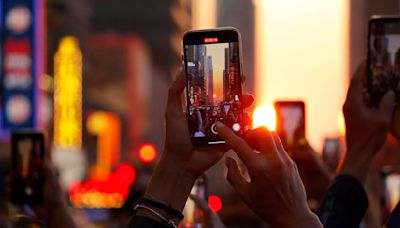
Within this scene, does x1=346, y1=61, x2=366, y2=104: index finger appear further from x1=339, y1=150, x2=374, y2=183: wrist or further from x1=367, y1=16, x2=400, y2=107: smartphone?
x1=339, y1=150, x2=374, y2=183: wrist

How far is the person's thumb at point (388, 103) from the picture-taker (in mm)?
3693

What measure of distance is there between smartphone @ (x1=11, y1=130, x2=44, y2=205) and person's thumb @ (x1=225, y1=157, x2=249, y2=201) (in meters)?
1.90

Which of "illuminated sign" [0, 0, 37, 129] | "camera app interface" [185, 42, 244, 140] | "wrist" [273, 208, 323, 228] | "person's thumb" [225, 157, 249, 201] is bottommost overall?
"illuminated sign" [0, 0, 37, 129]

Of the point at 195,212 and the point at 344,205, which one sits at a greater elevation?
the point at 344,205

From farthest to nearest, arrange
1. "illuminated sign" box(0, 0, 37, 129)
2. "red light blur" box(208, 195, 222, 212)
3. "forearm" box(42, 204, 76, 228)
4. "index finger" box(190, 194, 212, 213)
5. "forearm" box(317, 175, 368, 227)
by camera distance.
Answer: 1. "illuminated sign" box(0, 0, 37, 129)
2. "red light blur" box(208, 195, 222, 212)
3. "forearm" box(42, 204, 76, 228)
4. "index finger" box(190, 194, 212, 213)
5. "forearm" box(317, 175, 368, 227)

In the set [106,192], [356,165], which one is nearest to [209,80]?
[356,165]

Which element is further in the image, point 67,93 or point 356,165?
point 67,93

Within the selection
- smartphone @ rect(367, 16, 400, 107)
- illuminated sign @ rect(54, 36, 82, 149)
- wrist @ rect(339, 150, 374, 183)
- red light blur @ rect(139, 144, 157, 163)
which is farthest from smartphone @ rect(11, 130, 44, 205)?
illuminated sign @ rect(54, 36, 82, 149)

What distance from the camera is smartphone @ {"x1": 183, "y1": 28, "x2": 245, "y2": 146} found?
2.96 m

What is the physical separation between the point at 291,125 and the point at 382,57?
2.49 ft

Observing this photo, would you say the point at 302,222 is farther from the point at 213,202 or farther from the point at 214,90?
the point at 213,202

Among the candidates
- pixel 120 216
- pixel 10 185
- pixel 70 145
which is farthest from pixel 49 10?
pixel 10 185

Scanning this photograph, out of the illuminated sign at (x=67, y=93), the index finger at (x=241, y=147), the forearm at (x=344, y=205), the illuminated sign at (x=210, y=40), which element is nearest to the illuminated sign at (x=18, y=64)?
the illuminated sign at (x=67, y=93)

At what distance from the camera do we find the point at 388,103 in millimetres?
3703
